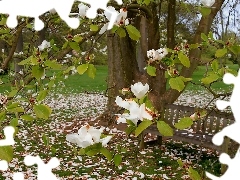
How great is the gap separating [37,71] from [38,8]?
41.1 inches

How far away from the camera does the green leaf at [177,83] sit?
180 centimetres

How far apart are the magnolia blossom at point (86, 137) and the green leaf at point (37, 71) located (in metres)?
0.64

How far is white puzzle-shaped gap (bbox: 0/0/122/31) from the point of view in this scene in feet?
2.79

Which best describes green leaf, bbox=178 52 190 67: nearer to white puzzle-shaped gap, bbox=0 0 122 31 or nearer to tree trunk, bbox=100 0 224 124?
white puzzle-shaped gap, bbox=0 0 122 31

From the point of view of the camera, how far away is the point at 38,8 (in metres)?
0.92

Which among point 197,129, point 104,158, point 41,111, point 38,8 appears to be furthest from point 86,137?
point 197,129

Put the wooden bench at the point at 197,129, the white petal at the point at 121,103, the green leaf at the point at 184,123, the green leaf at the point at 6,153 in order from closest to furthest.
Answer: the white petal at the point at 121,103, the green leaf at the point at 6,153, the green leaf at the point at 184,123, the wooden bench at the point at 197,129

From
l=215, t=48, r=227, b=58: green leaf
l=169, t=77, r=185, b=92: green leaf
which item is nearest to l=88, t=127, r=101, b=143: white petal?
l=169, t=77, r=185, b=92: green leaf

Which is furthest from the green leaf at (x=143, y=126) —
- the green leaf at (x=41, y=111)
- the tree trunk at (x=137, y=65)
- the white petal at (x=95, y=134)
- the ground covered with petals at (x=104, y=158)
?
the tree trunk at (x=137, y=65)

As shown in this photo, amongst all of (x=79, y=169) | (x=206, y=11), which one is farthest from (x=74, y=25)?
(x=79, y=169)

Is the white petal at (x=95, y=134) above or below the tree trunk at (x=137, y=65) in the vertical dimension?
below

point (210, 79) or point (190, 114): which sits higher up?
point (190, 114)

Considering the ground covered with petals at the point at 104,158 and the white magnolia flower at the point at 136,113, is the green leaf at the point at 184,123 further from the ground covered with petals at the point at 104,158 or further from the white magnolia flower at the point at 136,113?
the ground covered with petals at the point at 104,158

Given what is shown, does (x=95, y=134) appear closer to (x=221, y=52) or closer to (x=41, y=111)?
(x=41, y=111)
